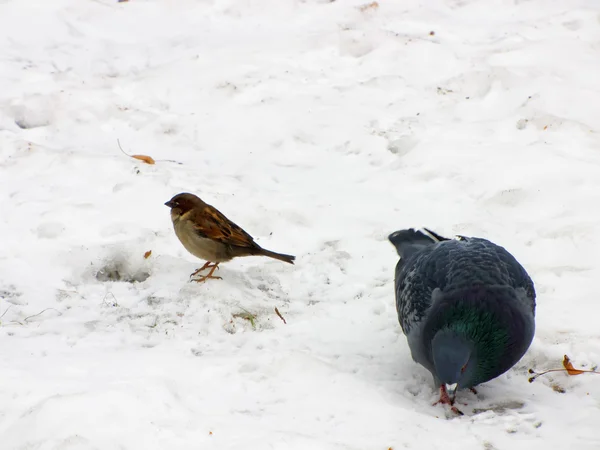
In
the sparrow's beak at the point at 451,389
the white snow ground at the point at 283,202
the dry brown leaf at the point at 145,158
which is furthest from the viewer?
the dry brown leaf at the point at 145,158

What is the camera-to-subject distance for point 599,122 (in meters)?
5.81

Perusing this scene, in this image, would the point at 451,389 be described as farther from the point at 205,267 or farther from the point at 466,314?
the point at 205,267

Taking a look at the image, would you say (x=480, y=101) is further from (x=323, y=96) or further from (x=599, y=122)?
(x=323, y=96)

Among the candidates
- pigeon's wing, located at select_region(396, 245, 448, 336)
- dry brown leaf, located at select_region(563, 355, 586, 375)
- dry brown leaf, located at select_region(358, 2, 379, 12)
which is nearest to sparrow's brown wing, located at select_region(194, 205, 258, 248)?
pigeon's wing, located at select_region(396, 245, 448, 336)

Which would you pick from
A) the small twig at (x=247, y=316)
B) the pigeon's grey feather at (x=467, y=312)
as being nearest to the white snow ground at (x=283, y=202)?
the small twig at (x=247, y=316)

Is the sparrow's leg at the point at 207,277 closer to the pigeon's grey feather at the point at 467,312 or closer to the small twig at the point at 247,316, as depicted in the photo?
the small twig at the point at 247,316

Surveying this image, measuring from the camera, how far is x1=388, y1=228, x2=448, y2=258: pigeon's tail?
400cm

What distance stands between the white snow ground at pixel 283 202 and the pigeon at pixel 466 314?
0.70ft

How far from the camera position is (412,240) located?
4129 millimetres

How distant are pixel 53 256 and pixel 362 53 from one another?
427 cm

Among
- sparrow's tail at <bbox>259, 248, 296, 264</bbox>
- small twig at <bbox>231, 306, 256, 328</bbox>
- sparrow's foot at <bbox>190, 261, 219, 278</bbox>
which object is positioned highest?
sparrow's tail at <bbox>259, 248, 296, 264</bbox>

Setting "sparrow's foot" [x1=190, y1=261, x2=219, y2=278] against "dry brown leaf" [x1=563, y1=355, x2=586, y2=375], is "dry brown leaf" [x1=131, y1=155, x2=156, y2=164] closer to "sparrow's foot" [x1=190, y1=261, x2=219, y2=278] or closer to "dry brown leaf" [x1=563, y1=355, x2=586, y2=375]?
"sparrow's foot" [x1=190, y1=261, x2=219, y2=278]

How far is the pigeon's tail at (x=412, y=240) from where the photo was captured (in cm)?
400

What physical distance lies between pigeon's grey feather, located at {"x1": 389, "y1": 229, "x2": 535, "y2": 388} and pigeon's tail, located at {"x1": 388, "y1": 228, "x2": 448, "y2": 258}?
1.15 ft
